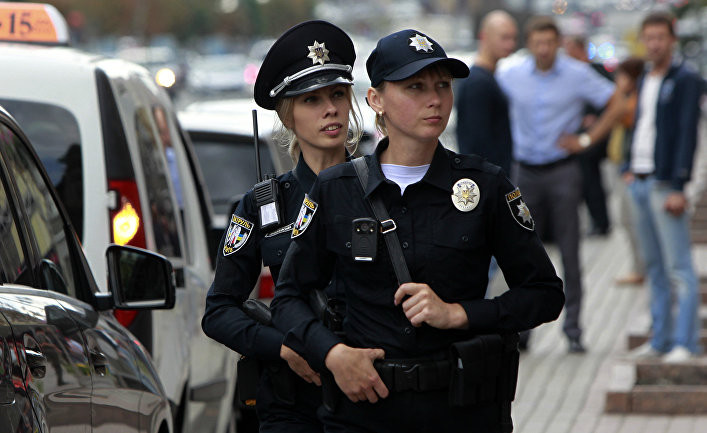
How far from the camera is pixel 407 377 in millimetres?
3412

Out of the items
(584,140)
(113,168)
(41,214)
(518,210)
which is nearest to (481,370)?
(518,210)

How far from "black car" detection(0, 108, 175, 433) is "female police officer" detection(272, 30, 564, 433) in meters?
0.52

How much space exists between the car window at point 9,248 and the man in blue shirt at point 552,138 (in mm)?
6349

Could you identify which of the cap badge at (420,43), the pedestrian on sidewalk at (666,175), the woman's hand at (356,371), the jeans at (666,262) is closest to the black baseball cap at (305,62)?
the cap badge at (420,43)

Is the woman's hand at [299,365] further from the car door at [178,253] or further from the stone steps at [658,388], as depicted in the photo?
the stone steps at [658,388]

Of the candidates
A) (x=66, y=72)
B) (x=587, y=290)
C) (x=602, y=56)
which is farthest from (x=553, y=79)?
(x=602, y=56)

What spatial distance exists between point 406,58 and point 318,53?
81cm

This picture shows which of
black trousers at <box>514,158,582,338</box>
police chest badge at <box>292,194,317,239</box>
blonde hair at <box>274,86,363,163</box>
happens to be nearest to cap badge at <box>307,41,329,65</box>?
blonde hair at <box>274,86,363,163</box>

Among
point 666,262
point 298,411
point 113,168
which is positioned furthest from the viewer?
point 666,262

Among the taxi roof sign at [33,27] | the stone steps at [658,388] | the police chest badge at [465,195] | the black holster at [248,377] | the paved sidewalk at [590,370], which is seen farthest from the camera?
the stone steps at [658,388]

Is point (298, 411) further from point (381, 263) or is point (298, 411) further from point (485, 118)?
point (485, 118)

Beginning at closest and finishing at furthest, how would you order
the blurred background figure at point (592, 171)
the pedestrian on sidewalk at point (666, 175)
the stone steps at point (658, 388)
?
the stone steps at point (658, 388) → the pedestrian on sidewalk at point (666, 175) → the blurred background figure at point (592, 171)

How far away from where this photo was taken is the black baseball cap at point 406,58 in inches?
137

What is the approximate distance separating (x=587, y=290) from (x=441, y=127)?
940cm
